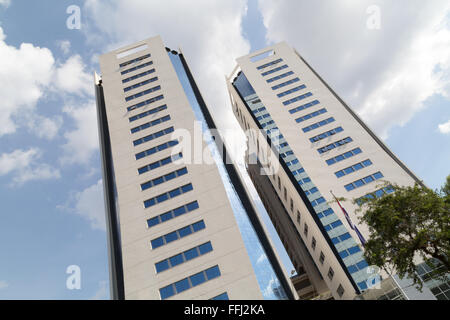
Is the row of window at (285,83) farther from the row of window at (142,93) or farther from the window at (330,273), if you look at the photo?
the window at (330,273)

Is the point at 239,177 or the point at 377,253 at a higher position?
the point at 239,177

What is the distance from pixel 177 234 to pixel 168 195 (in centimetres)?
583

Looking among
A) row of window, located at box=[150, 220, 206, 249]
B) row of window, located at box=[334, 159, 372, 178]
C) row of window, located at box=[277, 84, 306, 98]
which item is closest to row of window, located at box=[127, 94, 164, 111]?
row of window, located at box=[150, 220, 206, 249]

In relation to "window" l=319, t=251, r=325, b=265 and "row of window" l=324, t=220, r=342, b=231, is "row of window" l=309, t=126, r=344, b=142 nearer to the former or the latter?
"row of window" l=324, t=220, r=342, b=231

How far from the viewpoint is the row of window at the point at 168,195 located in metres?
36.3

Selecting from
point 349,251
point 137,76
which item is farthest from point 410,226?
point 137,76

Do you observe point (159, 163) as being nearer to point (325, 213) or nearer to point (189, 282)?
point (189, 282)

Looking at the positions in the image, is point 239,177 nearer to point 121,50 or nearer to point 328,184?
point 328,184

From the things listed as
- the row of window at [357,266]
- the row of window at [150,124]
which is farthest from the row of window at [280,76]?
the row of window at [357,266]

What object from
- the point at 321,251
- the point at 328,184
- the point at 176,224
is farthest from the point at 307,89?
the point at 176,224

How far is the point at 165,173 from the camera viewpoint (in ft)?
127

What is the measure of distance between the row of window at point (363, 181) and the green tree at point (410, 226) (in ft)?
87.4
